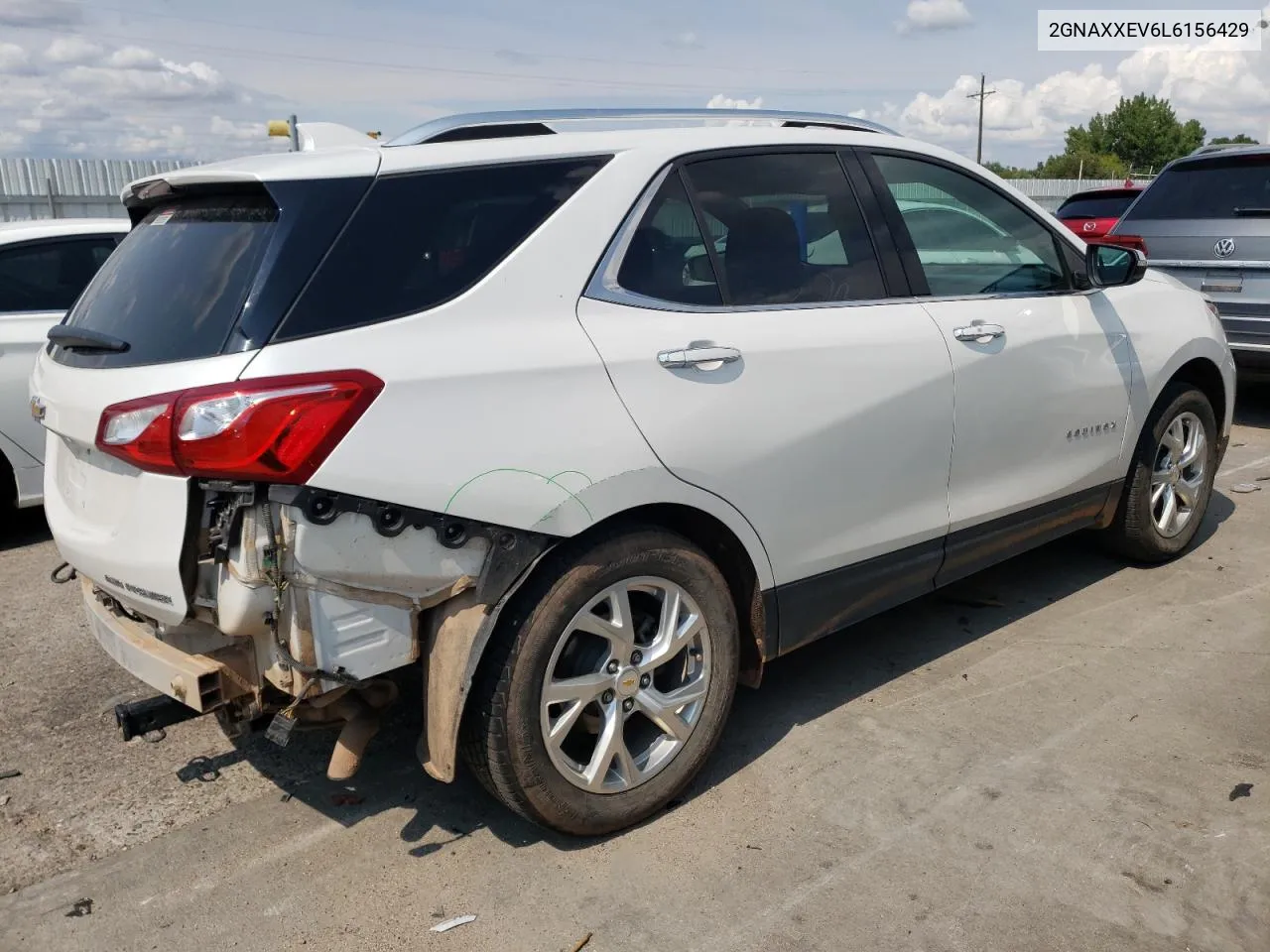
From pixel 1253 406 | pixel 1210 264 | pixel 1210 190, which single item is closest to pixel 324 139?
pixel 1210 264

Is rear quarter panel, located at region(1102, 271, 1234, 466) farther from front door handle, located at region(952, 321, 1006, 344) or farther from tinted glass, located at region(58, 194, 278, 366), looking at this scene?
tinted glass, located at region(58, 194, 278, 366)

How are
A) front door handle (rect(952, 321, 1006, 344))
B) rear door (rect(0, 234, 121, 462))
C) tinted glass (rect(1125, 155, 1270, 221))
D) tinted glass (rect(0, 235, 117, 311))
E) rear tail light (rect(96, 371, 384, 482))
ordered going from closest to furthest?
rear tail light (rect(96, 371, 384, 482)), front door handle (rect(952, 321, 1006, 344)), rear door (rect(0, 234, 121, 462)), tinted glass (rect(0, 235, 117, 311)), tinted glass (rect(1125, 155, 1270, 221))

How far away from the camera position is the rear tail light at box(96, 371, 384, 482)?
2.35 metres

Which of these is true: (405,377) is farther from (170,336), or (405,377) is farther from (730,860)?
(730,860)

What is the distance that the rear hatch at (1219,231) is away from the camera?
7273 millimetres

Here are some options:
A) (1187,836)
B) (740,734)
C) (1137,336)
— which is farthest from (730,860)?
(1137,336)

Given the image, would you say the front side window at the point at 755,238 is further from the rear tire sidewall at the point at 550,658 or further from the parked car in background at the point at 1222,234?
the parked car in background at the point at 1222,234

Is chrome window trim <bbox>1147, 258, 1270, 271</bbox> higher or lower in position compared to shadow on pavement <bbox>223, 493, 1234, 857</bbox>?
higher

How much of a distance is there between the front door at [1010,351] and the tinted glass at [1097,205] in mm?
9420

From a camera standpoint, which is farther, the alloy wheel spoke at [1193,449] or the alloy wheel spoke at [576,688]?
the alloy wheel spoke at [1193,449]

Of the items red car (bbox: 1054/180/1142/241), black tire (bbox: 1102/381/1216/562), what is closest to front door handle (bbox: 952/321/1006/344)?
black tire (bbox: 1102/381/1216/562)

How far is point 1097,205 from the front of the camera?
43.3 feet

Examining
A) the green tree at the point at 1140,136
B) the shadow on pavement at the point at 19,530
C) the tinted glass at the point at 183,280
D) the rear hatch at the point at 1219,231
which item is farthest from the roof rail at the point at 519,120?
the green tree at the point at 1140,136

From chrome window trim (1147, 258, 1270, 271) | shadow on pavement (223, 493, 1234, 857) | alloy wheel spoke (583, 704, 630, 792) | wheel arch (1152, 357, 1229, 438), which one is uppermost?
chrome window trim (1147, 258, 1270, 271)
